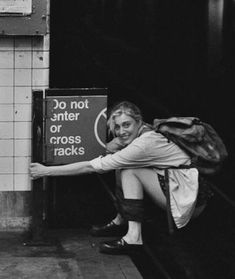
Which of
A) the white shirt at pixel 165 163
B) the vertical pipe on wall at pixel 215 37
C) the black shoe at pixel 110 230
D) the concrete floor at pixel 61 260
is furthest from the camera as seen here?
the vertical pipe on wall at pixel 215 37

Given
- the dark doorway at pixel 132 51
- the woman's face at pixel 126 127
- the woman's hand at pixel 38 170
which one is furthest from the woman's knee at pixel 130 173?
the dark doorway at pixel 132 51

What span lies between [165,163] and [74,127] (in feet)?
2.62

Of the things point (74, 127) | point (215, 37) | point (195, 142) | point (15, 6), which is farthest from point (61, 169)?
point (215, 37)

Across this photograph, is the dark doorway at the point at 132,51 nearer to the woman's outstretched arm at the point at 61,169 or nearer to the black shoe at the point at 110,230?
the black shoe at the point at 110,230

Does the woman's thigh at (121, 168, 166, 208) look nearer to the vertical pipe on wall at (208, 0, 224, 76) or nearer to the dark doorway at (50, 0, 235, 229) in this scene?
the dark doorway at (50, 0, 235, 229)

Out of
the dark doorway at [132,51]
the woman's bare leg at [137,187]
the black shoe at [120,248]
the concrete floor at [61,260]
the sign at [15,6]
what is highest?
the sign at [15,6]

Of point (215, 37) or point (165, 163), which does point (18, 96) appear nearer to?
point (165, 163)

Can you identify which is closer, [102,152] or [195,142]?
[195,142]

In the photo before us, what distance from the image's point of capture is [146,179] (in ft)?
19.7

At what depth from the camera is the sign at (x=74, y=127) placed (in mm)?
6176

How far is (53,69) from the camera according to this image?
6.56 m

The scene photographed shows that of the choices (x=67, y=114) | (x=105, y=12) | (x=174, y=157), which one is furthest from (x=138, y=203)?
(x=105, y=12)

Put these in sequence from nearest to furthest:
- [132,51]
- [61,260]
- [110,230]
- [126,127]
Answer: [61,260]
[126,127]
[110,230]
[132,51]

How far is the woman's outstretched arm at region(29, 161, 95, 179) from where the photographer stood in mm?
6004
